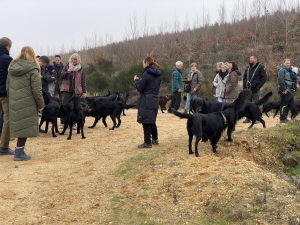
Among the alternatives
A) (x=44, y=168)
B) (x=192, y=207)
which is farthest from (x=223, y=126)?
(x=44, y=168)

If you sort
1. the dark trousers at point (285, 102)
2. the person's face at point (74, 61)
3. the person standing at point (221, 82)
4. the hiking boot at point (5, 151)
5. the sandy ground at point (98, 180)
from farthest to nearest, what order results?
the dark trousers at point (285, 102) → the person standing at point (221, 82) → the person's face at point (74, 61) → the hiking boot at point (5, 151) → the sandy ground at point (98, 180)

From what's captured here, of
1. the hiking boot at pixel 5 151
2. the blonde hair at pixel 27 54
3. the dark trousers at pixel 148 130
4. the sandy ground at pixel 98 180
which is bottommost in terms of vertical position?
the sandy ground at pixel 98 180

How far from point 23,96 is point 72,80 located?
10.0 ft

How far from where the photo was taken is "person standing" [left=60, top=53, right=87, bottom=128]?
9586mm

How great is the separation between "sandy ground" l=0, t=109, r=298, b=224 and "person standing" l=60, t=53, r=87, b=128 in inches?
71.3

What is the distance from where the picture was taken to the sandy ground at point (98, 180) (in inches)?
→ 181

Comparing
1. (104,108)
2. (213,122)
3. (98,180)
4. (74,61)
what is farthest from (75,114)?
(213,122)

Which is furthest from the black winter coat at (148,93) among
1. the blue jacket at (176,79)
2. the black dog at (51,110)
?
the blue jacket at (176,79)

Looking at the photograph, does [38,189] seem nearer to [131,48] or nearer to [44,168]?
[44,168]

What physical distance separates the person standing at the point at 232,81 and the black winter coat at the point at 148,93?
3.58 meters

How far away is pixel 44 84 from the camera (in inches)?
403

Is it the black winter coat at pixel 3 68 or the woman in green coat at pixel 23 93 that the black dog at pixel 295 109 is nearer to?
the woman in green coat at pixel 23 93

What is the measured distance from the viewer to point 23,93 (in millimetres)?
6758

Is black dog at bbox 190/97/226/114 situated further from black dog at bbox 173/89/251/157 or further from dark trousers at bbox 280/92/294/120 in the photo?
dark trousers at bbox 280/92/294/120
